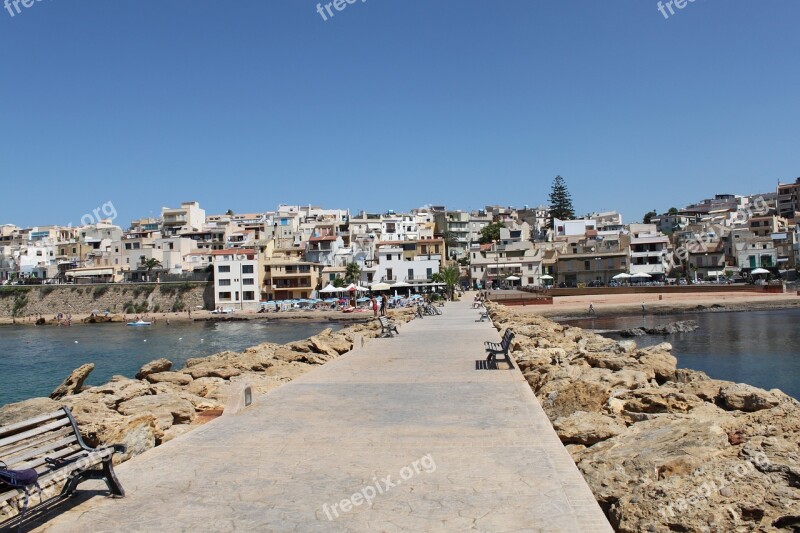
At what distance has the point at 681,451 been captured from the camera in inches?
286

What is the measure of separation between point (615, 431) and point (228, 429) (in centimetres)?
511

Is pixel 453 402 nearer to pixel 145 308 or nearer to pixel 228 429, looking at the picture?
pixel 228 429

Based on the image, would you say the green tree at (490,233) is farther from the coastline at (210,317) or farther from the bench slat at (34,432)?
the bench slat at (34,432)

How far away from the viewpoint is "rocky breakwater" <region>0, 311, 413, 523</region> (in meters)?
8.88

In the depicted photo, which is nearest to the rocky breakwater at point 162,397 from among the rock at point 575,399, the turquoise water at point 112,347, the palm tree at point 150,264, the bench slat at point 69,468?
the bench slat at point 69,468

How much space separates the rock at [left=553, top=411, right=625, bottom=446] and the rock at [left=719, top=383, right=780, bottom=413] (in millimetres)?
3703

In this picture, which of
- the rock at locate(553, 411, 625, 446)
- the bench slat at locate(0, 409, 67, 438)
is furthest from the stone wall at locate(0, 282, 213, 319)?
the bench slat at locate(0, 409, 67, 438)

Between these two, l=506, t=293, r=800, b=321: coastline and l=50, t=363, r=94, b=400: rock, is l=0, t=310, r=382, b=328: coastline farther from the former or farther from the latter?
l=50, t=363, r=94, b=400: rock

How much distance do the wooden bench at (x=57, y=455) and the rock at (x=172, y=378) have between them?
9.84 metres

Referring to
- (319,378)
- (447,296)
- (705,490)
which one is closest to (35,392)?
(319,378)

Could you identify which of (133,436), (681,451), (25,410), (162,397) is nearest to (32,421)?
(133,436)

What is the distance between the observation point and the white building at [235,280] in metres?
81.4

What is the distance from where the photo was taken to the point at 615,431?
8562mm

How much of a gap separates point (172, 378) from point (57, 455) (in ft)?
35.2
